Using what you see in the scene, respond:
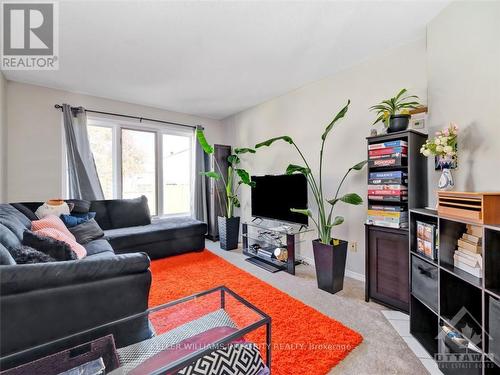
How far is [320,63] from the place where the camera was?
255cm

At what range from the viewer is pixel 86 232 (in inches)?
104

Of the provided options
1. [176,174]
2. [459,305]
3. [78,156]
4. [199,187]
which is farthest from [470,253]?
[78,156]

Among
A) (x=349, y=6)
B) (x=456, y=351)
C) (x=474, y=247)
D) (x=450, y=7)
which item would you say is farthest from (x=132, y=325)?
(x=450, y=7)

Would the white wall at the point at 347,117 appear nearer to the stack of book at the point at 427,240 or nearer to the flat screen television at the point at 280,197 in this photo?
the flat screen television at the point at 280,197

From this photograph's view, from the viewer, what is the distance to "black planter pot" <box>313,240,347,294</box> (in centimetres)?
A: 227

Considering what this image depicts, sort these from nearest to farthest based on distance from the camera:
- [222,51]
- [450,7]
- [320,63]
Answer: [450,7] → [222,51] → [320,63]

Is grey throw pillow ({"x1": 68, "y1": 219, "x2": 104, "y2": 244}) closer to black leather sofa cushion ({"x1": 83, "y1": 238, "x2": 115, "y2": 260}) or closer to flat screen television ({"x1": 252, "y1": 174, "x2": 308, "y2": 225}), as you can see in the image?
black leather sofa cushion ({"x1": 83, "y1": 238, "x2": 115, "y2": 260})

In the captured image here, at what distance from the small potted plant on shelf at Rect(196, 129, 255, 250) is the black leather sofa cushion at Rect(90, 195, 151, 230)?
1149 millimetres

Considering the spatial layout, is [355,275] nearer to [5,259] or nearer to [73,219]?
[5,259]

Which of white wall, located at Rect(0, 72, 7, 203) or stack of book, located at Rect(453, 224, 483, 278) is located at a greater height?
white wall, located at Rect(0, 72, 7, 203)

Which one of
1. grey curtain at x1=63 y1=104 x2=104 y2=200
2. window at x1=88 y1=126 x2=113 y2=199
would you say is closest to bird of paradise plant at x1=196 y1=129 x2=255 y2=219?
window at x1=88 y1=126 x2=113 y2=199

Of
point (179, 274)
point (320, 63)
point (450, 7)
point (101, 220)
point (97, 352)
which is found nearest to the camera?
point (97, 352)

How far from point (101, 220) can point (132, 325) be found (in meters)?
2.51

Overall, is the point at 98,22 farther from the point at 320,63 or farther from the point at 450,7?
the point at 450,7
